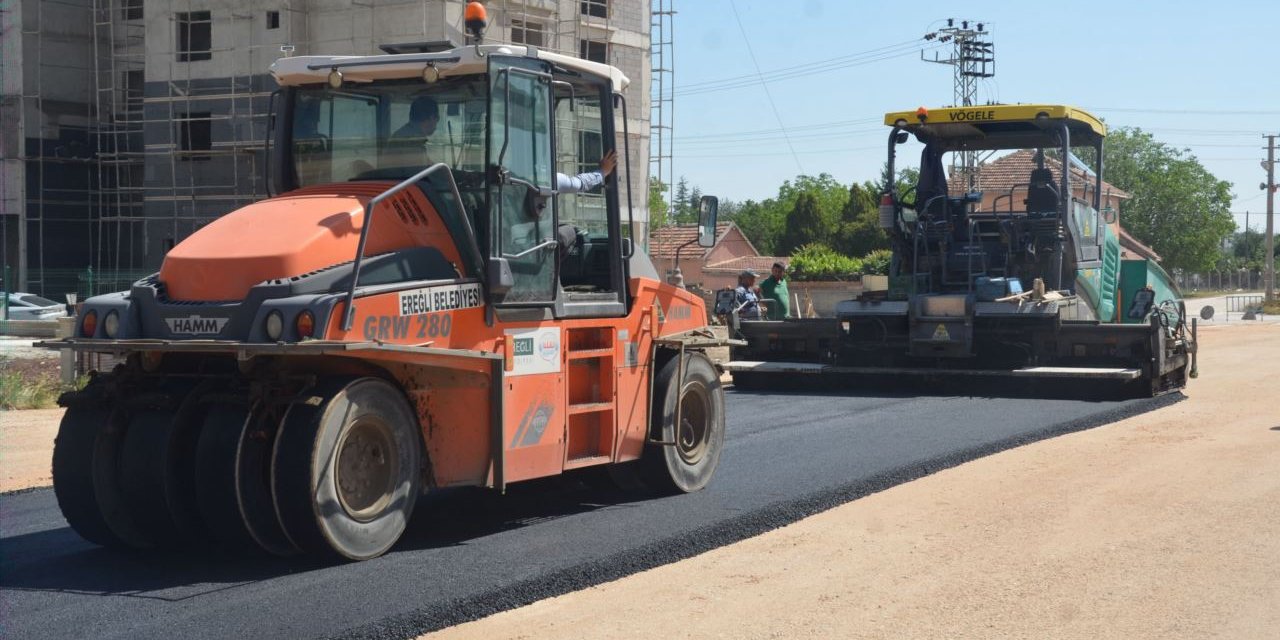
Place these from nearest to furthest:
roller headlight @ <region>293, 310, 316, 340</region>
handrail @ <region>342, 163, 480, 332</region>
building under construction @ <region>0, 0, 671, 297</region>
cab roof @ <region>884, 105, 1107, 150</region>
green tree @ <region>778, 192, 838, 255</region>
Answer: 1. roller headlight @ <region>293, 310, 316, 340</region>
2. handrail @ <region>342, 163, 480, 332</region>
3. cab roof @ <region>884, 105, 1107, 150</region>
4. building under construction @ <region>0, 0, 671, 297</region>
5. green tree @ <region>778, 192, 838, 255</region>

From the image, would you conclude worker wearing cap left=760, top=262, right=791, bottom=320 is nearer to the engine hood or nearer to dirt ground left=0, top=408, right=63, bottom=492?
dirt ground left=0, top=408, right=63, bottom=492

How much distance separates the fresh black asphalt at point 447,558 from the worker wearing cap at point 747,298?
6612 millimetres

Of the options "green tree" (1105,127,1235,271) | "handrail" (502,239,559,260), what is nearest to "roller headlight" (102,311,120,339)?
"handrail" (502,239,559,260)

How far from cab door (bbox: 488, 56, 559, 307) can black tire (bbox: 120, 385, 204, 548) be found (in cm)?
165

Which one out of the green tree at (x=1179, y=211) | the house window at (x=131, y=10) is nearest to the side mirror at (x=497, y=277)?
the house window at (x=131, y=10)

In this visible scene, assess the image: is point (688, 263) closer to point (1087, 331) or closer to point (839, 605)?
point (1087, 331)

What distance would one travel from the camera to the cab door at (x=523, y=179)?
7020 mm

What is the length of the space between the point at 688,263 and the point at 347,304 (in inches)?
2215

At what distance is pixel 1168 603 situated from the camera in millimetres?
5844

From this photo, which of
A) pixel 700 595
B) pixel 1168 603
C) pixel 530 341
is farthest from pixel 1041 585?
pixel 530 341

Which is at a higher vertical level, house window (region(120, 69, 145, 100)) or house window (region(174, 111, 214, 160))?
house window (region(120, 69, 145, 100))

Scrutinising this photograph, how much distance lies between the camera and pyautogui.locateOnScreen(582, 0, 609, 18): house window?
38750 mm

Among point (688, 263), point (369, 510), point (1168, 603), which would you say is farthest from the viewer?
point (688, 263)

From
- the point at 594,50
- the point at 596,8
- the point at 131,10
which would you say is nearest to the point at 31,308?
the point at 131,10
